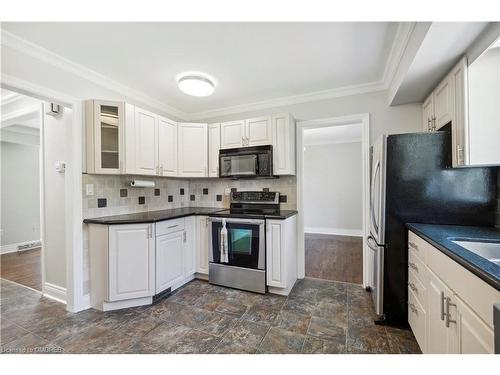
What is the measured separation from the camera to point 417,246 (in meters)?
1.56

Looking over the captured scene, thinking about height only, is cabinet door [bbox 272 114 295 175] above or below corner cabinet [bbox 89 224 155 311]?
above

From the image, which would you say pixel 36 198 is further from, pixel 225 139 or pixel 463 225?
pixel 463 225

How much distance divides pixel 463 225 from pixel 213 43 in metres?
2.48

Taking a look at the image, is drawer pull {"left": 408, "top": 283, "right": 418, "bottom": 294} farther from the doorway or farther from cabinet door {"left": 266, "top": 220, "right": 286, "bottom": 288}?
→ the doorway

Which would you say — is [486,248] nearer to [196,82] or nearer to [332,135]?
[196,82]

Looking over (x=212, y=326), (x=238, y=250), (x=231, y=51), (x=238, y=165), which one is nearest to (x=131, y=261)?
(x=212, y=326)

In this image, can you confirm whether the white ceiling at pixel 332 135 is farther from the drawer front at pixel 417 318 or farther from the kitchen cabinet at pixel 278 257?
the drawer front at pixel 417 318

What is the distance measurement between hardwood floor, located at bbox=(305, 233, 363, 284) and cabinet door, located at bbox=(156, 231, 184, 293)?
1.73m

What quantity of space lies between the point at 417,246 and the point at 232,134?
2.29 m

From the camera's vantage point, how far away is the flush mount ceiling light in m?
2.23

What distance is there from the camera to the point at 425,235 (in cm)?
138

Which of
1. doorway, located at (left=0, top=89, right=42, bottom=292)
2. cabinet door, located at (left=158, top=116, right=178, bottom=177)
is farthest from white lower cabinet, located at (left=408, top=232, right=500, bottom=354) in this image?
doorway, located at (left=0, top=89, right=42, bottom=292)

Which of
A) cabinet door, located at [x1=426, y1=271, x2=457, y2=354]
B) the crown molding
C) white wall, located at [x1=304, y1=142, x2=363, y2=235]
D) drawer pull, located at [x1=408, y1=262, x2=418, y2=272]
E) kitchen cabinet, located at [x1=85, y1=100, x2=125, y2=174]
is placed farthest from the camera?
white wall, located at [x1=304, y1=142, x2=363, y2=235]

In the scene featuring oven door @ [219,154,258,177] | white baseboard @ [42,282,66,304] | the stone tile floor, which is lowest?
the stone tile floor
